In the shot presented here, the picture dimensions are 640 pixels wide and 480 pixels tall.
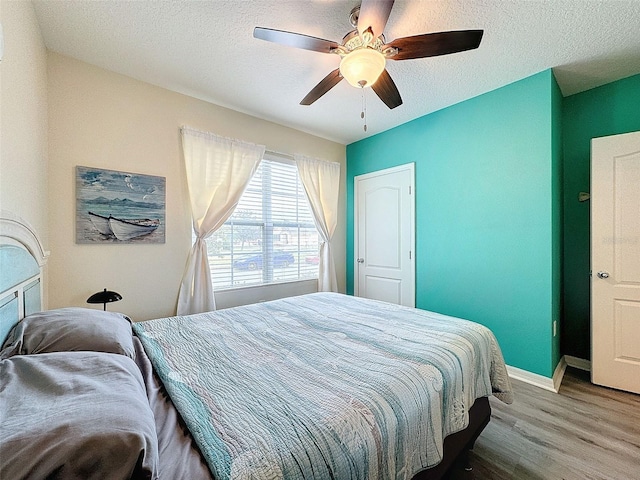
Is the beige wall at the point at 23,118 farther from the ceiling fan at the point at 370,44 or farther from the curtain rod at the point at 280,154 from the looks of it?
the curtain rod at the point at 280,154

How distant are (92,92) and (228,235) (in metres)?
1.67

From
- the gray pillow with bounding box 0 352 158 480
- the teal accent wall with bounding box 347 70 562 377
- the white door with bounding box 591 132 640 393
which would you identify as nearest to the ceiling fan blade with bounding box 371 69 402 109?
the teal accent wall with bounding box 347 70 562 377

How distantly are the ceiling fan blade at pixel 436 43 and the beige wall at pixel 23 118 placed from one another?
1954 millimetres

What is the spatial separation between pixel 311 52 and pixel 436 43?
1003 millimetres

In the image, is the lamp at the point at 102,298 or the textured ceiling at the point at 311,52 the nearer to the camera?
the textured ceiling at the point at 311,52

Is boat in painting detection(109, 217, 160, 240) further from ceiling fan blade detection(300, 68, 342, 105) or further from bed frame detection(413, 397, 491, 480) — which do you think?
bed frame detection(413, 397, 491, 480)

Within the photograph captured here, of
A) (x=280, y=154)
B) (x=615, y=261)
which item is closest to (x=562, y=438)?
(x=615, y=261)

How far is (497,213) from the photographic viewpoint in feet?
8.48

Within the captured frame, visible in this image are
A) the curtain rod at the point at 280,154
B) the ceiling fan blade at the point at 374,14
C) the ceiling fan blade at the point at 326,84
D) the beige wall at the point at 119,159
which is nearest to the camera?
the ceiling fan blade at the point at 374,14

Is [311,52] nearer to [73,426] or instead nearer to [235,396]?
[235,396]

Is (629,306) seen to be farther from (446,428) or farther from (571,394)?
(446,428)

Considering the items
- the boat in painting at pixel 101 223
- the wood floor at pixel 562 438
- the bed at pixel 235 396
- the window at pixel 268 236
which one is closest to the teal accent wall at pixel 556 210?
the wood floor at pixel 562 438

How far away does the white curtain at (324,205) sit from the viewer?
12.0ft

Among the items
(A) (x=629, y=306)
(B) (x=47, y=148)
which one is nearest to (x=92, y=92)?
(B) (x=47, y=148)
